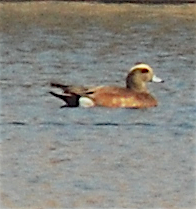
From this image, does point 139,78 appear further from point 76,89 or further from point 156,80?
point 76,89

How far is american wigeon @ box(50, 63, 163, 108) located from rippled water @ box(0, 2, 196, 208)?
59 mm

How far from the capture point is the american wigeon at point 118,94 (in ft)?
22.8

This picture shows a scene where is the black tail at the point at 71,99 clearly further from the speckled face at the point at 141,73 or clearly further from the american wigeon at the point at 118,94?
the speckled face at the point at 141,73

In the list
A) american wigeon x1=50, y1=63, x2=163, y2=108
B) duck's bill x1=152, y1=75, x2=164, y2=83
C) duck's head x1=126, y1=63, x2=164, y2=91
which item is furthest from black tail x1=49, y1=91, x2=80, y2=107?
duck's bill x1=152, y1=75, x2=164, y2=83

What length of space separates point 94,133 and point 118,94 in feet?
2.61

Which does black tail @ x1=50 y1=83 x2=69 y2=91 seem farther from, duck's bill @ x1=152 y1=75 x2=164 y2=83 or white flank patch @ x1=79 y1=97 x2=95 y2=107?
duck's bill @ x1=152 y1=75 x2=164 y2=83

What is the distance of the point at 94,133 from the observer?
630 cm

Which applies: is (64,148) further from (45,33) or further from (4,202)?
(45,33)

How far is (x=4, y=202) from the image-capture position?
495 cm

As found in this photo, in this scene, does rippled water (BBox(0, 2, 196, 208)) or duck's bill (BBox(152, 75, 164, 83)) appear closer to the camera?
rippled water (BBox(0, 2, 196, 208))

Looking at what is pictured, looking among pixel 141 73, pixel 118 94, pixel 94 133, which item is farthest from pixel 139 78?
pixel 94 133

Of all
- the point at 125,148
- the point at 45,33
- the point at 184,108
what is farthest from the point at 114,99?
the point at 45,33

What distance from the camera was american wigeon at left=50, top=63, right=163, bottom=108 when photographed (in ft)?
22.8

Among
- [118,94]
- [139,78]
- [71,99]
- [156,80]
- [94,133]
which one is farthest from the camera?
[156,80]
